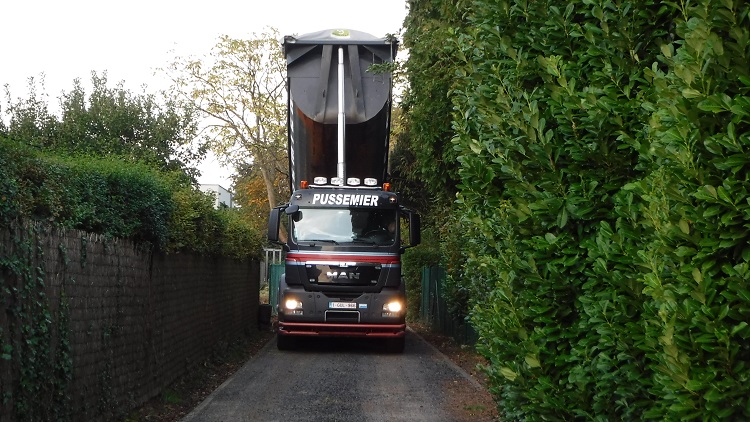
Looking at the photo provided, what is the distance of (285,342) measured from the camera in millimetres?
17516

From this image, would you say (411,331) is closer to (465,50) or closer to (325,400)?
(325,400)

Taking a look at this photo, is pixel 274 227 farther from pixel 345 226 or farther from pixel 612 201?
pixel 612 201

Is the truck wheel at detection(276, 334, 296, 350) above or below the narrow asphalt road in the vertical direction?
above

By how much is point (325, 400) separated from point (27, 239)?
226 inches

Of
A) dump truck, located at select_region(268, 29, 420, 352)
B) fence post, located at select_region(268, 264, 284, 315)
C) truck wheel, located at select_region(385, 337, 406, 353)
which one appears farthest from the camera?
fence post, located at select_region(268, 264, 284, 315)

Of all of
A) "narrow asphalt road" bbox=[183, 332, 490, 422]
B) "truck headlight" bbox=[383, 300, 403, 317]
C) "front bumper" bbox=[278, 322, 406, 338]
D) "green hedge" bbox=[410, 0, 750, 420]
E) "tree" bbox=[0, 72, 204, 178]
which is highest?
"tree" bbox=[0, 72, 204, 178]

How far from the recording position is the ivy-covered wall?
20.2ft

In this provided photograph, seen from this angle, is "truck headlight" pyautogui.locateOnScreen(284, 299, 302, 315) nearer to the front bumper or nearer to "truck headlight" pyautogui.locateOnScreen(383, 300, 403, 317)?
Result: the front bumper

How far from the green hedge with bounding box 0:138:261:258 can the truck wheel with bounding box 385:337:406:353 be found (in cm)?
451

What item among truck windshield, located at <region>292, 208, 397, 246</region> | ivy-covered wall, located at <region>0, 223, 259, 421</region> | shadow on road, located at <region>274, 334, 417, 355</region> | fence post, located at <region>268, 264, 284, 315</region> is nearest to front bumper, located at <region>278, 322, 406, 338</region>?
shadow on road, located at <region>274, 334, 417, 355</region>

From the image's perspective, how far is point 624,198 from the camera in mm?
4691

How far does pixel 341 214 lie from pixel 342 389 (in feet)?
16.7

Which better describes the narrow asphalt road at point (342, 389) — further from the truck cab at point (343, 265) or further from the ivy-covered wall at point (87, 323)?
the ivy-covered wall at point (87, 323)

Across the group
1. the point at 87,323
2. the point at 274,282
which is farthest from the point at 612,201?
the point at 274,282
